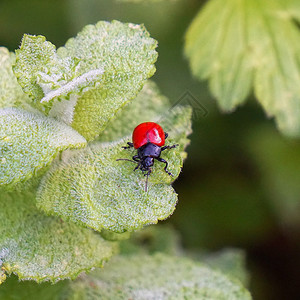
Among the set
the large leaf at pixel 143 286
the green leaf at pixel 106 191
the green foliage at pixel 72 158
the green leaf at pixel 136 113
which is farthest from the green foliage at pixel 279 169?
the green leaf at pixel 106 191

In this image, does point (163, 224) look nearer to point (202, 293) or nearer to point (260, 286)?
point (260, 286)

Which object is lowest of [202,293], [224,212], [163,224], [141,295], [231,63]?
[141,295]

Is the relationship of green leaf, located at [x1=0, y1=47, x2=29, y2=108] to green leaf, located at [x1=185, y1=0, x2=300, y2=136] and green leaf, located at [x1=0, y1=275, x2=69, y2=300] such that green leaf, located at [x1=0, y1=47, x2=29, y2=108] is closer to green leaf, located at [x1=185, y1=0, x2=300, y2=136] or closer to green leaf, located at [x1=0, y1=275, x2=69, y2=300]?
green leaf, located at [x1=0, y1=275, x2=69, y2=300]

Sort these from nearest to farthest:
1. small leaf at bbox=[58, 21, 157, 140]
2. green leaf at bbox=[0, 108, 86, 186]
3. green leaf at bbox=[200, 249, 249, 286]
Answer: green leaf at bbox=[0, 108, 86, 186] → small leaf at bbox=[58, 21, 157, 140] → green leaf at bbox=[200, 249, 249, 286]

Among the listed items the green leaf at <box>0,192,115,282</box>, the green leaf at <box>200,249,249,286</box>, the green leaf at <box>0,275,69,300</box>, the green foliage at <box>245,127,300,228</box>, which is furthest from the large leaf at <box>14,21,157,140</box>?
the green foliage at <box>245,127,300,228</box>

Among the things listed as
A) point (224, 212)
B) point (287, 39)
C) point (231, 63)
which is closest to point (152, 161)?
point (231, 63)

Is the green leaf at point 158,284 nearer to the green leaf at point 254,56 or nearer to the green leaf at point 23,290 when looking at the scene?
the green leaf at point 23,290
